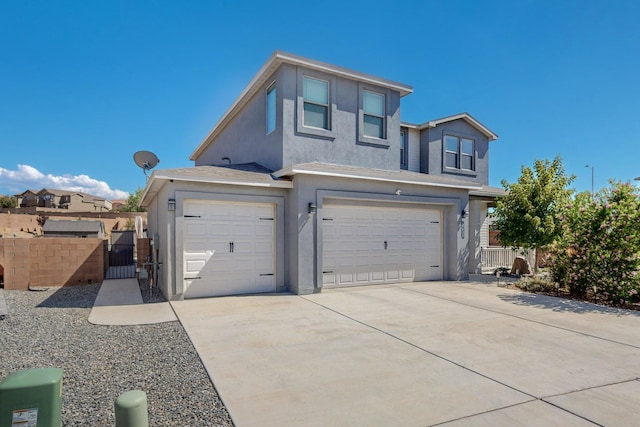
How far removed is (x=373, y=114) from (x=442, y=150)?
5754mm

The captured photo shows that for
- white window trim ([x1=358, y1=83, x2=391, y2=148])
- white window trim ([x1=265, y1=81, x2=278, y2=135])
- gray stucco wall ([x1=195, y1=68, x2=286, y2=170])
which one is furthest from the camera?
white window trim ([x1=358, y1=83, x2=391, y2=148])

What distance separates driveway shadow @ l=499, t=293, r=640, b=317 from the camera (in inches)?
295

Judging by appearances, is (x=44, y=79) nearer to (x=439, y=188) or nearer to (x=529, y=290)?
(x=439, y=188)

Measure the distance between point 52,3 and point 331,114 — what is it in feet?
27.5

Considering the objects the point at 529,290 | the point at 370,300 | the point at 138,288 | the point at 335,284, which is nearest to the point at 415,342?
the point at 370,300

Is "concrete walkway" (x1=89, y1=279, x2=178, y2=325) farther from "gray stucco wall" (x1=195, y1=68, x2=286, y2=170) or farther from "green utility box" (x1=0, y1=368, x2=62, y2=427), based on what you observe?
"gray stucco wall" (x1=195, y1=68, x2=286, y2=170)

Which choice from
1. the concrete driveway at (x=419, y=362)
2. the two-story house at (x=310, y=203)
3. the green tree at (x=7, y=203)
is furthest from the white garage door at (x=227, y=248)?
the green tree at (x=7, y=203)

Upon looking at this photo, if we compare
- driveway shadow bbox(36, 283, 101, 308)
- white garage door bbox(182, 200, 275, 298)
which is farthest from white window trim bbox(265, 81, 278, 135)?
driveway shadow bbox(36, 283, 101, 308)

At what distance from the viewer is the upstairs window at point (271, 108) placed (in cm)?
1033

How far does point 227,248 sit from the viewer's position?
8.86m

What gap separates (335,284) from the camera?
981 centimetres

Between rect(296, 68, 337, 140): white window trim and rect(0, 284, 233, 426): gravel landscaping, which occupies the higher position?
rect(296, 68, 337, 140): white window trim

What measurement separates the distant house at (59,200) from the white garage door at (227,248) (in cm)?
5849

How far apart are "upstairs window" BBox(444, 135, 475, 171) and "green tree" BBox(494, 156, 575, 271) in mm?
3818
